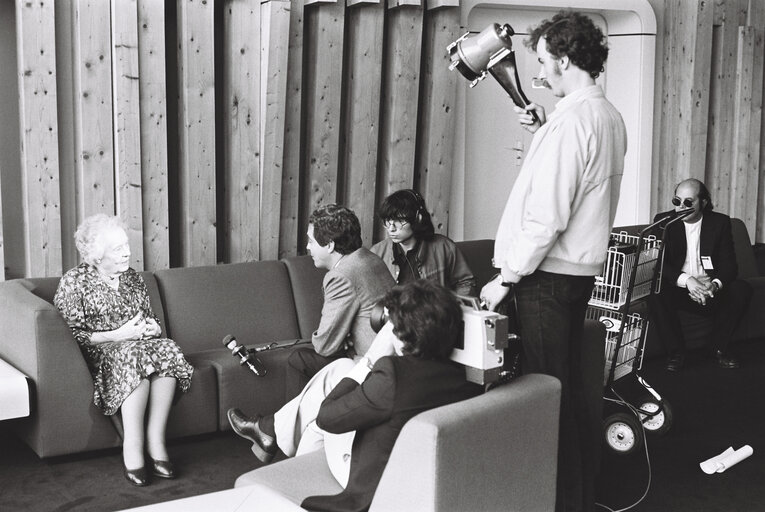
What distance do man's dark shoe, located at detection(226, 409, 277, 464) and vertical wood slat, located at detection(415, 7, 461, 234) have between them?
268 centimetres

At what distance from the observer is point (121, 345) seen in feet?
14.4

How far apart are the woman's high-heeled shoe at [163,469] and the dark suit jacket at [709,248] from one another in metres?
3.49

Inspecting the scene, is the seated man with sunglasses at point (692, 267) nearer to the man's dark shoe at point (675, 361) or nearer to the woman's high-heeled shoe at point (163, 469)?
the man's dark shoe at point (675, 361)

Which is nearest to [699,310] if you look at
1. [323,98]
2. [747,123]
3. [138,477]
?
[747,123]

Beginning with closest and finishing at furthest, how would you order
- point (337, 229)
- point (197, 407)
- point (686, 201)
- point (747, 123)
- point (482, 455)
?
point (482, 455) < point (337, 229) < point (197, 407) < point (686, 201) < point (747, 123)

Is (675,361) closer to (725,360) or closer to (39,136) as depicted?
(725,360)

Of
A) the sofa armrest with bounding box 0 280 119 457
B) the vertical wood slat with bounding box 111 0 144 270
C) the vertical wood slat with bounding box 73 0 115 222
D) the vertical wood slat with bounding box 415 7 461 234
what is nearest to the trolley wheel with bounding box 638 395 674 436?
the vertical wood slat with bounding box 415 7 461 234

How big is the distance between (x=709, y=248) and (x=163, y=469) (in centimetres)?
381

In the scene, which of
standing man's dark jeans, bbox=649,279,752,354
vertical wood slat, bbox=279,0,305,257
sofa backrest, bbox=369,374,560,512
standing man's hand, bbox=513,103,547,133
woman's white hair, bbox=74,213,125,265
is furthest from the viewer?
standing man's dark jeans, bbox=649,279,752,354

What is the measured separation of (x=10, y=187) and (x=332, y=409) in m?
3.24

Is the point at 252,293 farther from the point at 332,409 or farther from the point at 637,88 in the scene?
the point at 637,88

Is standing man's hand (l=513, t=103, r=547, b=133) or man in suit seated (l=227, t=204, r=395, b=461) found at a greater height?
standing man's hand (l=513, t=103, r=547, b=133)

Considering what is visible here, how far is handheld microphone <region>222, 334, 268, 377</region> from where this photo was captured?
4602 mm

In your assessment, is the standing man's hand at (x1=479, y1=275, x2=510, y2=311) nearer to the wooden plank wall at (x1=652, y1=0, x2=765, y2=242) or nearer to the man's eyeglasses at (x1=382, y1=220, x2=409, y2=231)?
the man's eyeglasses at (x1=382, y1=220, x2=409, y2=231)
